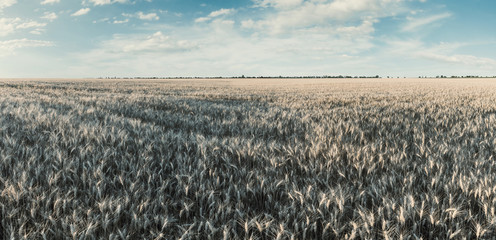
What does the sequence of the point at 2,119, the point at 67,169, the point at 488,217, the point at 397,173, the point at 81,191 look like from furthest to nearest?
the point at 2,119 < the point at 397,173 < the point at 67,169 < the point at 81,191 < the point at 488,217

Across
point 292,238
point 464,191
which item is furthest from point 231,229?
point 464,191

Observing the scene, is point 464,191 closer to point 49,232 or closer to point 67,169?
point 49,232

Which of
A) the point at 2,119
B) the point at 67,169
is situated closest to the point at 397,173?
the point at 67,169

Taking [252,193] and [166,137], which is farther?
[166,137]

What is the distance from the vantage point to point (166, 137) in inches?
148

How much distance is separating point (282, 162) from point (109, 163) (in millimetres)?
1702

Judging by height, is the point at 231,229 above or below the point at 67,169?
below

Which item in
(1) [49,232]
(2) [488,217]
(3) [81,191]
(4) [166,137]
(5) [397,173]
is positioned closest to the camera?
(1) [49,232]

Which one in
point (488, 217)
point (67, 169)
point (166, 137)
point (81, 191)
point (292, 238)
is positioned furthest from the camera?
point (166, 137)

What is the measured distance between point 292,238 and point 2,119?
519 centimetres

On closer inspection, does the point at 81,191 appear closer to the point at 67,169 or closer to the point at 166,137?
the point at 67,169

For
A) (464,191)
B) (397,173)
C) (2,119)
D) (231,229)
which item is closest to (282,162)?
(397,173)

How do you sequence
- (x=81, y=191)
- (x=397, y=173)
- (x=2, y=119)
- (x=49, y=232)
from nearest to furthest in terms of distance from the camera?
1. (x=49, y=232)
2. (x=81, y=191)
3. (x=397, y=173)
4. (x=2, y=119)

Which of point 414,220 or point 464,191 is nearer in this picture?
point 414,220
